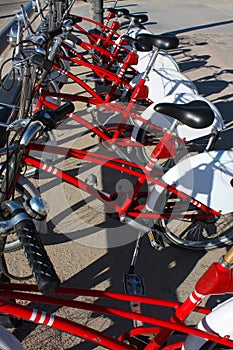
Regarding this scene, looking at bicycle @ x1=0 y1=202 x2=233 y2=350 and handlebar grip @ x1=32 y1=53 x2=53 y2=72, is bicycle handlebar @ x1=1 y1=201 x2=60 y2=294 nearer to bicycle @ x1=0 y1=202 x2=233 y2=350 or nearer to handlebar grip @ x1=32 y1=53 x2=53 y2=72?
bicycle @ x1=0 y1=202 x2=233 y2=350

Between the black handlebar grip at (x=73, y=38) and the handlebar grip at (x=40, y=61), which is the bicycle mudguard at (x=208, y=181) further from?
the black handlebar grip at (x=73, y=38)

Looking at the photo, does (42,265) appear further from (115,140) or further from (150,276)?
(115,140)

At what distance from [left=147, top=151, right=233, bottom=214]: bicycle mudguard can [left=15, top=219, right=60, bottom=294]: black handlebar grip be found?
1537 millimetres

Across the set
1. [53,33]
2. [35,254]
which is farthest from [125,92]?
[35,254]

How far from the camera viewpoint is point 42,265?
1119 millimetres

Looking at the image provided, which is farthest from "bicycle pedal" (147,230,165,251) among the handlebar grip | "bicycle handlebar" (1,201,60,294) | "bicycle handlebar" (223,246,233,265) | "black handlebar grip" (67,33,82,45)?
"black handlebar grip" (67,33,82,45)

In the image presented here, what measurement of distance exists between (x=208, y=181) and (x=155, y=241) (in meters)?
0.58

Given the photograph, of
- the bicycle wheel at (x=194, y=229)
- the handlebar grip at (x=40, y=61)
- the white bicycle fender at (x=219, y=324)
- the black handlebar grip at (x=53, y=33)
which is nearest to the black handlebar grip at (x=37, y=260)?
the white bicycle fender at (x=219, y=324)

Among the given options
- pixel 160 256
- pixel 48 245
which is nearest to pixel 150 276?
pixel 160 256

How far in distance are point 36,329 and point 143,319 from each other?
2.91 ft

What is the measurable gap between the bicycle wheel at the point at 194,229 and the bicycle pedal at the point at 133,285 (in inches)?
19.5

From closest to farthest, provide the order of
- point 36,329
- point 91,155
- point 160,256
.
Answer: point 36,329 → point 91,155 → point 160,256

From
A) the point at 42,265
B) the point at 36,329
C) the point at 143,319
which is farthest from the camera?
the point at 36,329

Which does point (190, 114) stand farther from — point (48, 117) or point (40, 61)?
point (48, 117)
